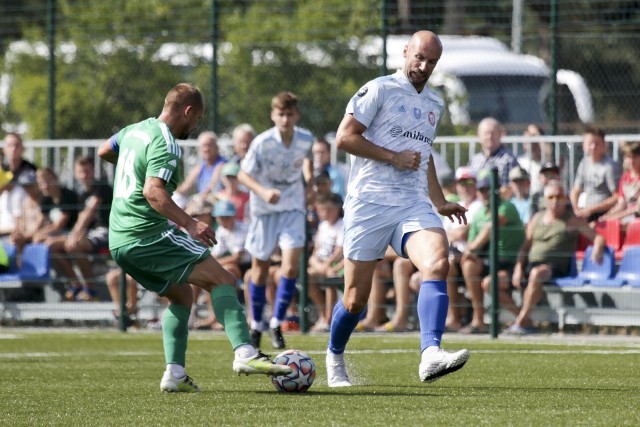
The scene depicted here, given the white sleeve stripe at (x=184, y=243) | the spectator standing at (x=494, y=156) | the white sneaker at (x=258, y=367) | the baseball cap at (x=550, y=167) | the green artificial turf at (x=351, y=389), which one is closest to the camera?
the green artificial turf at (x=351, y=389)

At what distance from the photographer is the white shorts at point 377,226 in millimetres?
7637

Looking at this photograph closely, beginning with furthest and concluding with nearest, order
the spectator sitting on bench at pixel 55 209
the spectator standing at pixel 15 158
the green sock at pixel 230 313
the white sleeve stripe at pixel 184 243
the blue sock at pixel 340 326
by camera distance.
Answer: the spectator standing at pixel 15 158, the spectator sitting on bench at pixel 55 209, the blue sock at pixel 340 326, the white sleeve stripe at pixel 184 243, the green sock at pixel 230 313

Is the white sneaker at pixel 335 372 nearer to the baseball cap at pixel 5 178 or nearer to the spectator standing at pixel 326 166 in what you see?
the spectator standing at pixel 326 166

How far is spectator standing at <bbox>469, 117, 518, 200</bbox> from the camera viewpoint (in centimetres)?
1343

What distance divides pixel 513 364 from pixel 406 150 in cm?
252

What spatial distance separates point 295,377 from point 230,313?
534 mm

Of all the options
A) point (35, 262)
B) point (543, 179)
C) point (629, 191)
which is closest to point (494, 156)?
point (543, 179)

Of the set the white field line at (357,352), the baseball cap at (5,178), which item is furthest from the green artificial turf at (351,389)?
the baseball cap at (5,178)

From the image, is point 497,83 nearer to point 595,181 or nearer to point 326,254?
point 326,254

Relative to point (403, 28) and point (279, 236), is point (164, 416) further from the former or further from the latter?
point (403, 28)

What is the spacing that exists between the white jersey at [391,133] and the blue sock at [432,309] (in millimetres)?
589

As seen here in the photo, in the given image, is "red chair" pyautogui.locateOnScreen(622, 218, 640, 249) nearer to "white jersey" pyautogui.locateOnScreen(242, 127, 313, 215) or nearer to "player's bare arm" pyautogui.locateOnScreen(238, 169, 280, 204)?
"white jersey" pyautogui.locateOnScreen(242, 127, 313, 215)

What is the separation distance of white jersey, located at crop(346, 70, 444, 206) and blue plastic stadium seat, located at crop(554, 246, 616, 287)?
17.1ft

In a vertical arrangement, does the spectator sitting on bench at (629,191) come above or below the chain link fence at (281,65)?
below
